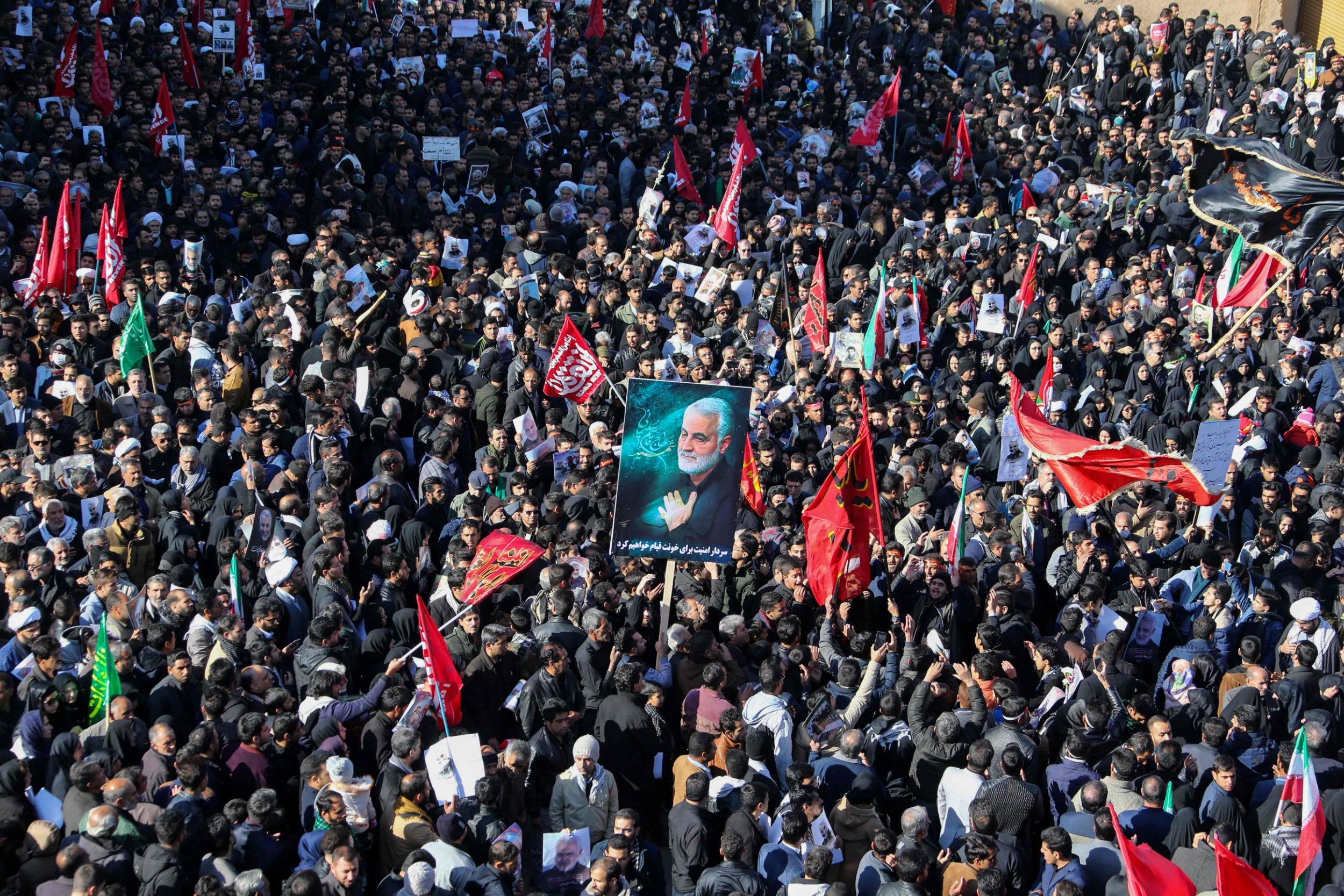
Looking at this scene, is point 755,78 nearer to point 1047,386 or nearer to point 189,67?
point 189,67

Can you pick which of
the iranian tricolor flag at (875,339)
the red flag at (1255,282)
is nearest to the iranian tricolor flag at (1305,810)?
the iranian tricolor flag at (875,339)

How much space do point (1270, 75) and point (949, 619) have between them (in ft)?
52.8

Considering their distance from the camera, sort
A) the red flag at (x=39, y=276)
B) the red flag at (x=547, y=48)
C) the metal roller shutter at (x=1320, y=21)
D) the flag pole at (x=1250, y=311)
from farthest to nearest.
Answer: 1. the metal roller shutter at (x=1320, y=21)
2. the red flag at (x=547, y=48)
3. the flag pole at (x=1250, y=311)
4. the red flag at (x=39, y=276)

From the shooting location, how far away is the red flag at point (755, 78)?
22688 mm

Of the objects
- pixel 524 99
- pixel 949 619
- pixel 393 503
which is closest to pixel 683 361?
pixel 393 503

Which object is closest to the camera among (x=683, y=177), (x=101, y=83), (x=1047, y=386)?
(x=1047, y=386)

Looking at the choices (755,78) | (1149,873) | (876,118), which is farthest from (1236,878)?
(755,78)

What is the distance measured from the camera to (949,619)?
10258 mm

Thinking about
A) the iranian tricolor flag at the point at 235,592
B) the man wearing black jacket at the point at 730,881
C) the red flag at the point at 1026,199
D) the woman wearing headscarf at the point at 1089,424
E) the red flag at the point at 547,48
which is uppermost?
the red flag at the point at 547,48

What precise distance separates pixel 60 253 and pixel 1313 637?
1191 centimetres

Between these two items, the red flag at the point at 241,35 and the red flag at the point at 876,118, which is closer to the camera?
the red flag at the point at 241,35

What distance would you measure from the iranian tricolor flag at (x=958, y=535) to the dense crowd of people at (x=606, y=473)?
0.39 feet

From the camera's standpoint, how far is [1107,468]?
10773mm

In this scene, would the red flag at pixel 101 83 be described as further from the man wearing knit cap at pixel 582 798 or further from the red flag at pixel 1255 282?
the red flag at pixel 1255 282
